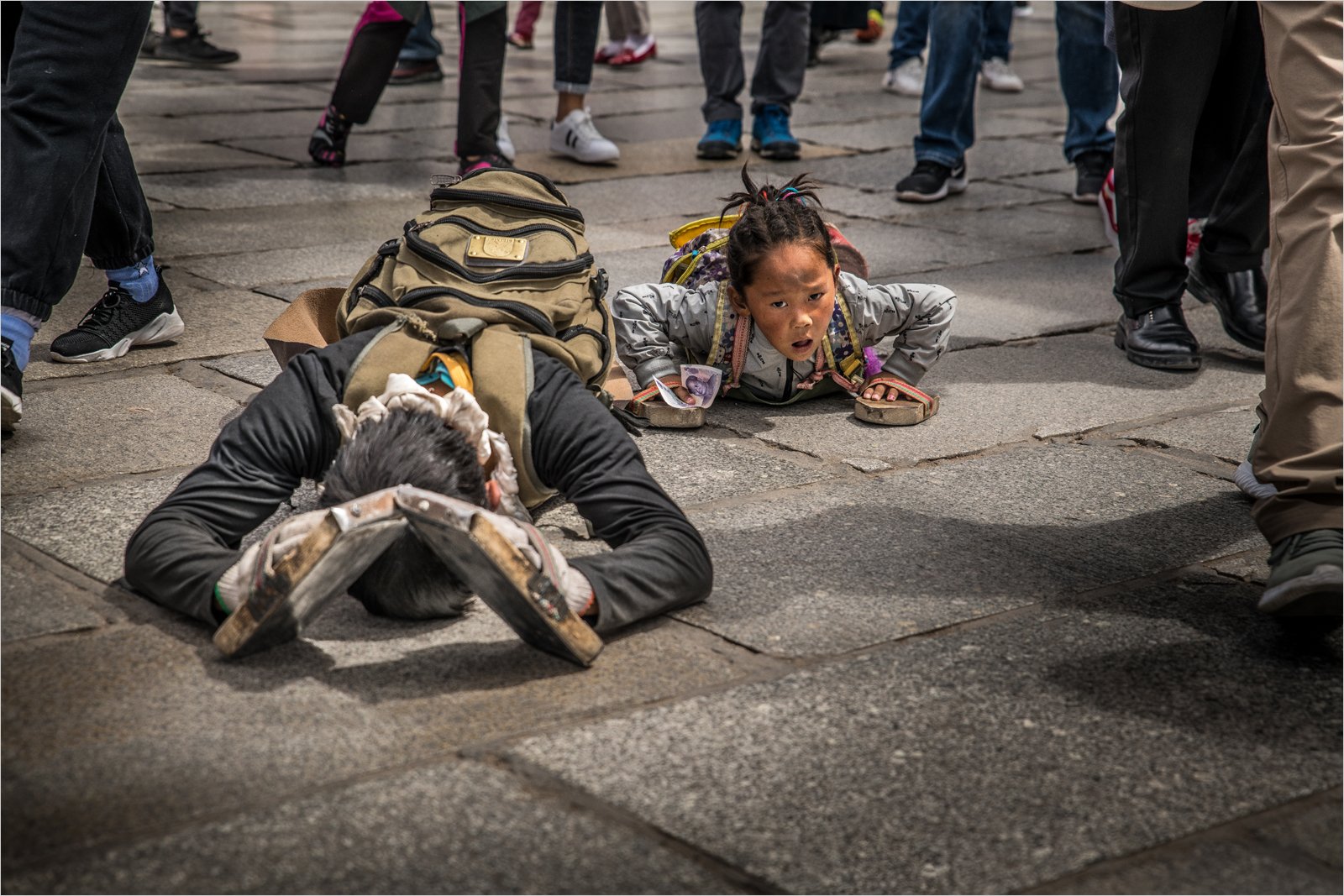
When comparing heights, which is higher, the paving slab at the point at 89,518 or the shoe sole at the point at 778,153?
the paving slab at the point at 89,518

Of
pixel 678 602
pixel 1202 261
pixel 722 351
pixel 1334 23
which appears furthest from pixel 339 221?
pixel 1334 23

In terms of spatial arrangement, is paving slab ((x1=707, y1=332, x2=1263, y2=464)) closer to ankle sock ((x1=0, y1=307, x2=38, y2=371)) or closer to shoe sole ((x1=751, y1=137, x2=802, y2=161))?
ankle sock ((x1=0, y1=307, x2=38, y2=371))

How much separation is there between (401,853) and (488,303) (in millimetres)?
1229

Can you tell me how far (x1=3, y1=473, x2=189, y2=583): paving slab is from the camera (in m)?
2.39

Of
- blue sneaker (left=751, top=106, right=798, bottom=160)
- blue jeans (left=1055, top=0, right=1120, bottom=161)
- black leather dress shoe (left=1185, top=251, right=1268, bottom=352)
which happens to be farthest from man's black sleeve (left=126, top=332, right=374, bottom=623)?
blue sneaker (left=751, top=106, right=798, bottom=160)

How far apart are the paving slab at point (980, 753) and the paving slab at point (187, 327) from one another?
1869 mm

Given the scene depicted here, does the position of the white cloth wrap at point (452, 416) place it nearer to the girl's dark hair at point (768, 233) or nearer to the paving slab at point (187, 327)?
the girl's dark hair at point (768, 233)

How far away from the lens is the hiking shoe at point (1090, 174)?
18.3 ft

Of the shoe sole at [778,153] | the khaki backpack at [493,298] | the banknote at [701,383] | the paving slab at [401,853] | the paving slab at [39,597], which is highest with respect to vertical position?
the khaki backpack at [493,298]

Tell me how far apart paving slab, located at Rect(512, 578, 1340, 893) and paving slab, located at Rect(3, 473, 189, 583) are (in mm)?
935

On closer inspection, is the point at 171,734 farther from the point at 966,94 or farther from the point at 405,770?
the point at 966,94

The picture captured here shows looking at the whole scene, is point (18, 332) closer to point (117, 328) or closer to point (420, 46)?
point (117, 328)

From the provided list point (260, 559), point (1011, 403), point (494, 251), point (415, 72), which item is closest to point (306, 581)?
point (260, 559)

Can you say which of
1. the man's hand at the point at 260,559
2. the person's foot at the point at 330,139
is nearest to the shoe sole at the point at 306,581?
the man's hand at the point at 260,559
